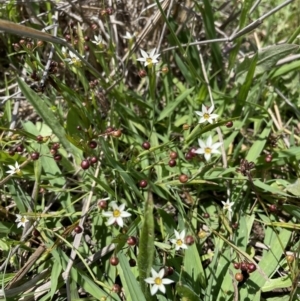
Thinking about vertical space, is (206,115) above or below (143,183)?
above

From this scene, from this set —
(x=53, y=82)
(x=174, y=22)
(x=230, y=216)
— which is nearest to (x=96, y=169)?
(x=53, y=82)

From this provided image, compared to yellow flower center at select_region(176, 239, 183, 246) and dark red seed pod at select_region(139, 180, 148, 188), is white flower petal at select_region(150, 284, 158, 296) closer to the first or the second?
yellow flower center at select_region(176, 239, 183, 246)

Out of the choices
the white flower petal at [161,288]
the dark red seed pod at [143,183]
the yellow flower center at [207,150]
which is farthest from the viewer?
the dark red seed pod at [143,183]

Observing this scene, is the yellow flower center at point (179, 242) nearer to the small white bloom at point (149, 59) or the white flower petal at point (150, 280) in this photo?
the white flower petal at point (150, 280)

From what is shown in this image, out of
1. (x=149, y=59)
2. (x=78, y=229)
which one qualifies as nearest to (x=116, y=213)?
(x=78, y=229)

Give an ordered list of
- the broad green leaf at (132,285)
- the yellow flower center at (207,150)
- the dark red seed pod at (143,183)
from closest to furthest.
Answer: the broad green leaf at (132,285) → the yellow flower center at (207,150) → the dark red seed pod at (143,183)

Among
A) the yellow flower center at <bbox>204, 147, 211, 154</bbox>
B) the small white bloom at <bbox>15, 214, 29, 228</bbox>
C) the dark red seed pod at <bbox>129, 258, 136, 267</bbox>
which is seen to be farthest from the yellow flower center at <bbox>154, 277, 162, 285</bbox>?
the small white bloom at <bbox>15, 214, 29, 228</bbox>

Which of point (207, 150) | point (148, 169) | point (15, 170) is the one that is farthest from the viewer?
point (148, 169)

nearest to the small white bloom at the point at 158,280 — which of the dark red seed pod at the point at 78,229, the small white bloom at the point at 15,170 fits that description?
the dark red seed pod at the point at 78,229

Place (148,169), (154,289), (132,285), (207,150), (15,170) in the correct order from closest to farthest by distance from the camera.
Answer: (154,289)
(132,285)
(207,150)
(15,170)
(148,169)

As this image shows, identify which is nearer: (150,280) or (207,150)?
(150,280)

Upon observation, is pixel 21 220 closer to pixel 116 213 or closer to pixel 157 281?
pixel 116 213

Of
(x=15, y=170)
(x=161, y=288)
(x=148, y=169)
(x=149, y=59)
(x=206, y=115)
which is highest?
(x=149, y=59)
